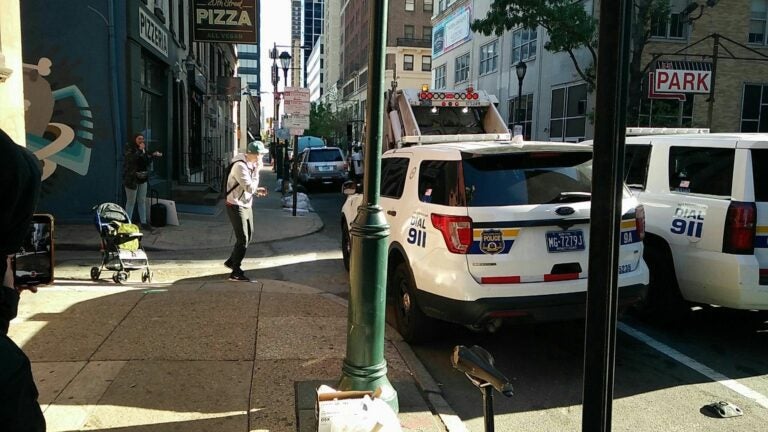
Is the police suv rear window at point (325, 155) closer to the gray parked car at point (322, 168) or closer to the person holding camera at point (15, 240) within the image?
the gray parked car at point (322, 168)

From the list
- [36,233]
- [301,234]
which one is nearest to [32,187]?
[36,233]

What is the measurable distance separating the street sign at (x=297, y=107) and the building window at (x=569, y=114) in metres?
15.1

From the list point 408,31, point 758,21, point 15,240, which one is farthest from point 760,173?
point 408,31

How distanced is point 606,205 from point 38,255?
3.98 meters

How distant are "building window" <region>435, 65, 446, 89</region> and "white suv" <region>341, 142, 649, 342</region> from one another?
48472mm

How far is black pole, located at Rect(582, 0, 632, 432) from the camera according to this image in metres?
2.18

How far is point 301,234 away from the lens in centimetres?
1345

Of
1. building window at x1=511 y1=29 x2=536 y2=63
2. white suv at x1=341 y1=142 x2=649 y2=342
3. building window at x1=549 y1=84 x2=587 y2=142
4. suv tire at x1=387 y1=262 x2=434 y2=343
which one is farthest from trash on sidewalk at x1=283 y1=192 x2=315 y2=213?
building window at x1=511 y1=29 x2=536 y2=63

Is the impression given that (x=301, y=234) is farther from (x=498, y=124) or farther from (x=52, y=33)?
(x=52, y=33)

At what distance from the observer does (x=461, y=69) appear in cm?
4775

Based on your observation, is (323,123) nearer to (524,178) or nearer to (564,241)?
(524,178)

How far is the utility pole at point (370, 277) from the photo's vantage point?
3.84 m

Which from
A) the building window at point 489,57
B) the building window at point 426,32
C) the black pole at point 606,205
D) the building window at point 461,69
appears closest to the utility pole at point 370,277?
the black pole at point 606,205

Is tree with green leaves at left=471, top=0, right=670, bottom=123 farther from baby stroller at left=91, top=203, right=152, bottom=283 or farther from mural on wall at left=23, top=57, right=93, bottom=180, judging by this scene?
baby stroller at left=91, top=203, right=152, bottom=283
